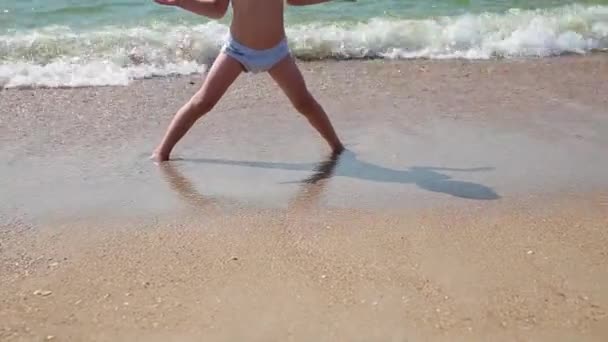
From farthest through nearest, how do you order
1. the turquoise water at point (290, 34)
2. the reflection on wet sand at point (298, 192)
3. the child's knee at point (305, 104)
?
the turquoise water at point (290, 34) → the child's knee at point (305, 104) → the reflection on wet sand at point (298, 192)

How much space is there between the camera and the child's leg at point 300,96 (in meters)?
4.91

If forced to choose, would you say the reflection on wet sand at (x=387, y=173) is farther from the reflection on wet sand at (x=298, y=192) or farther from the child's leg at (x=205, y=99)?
→ the child's leg at (x=205, y=99)

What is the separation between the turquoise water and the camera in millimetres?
7484

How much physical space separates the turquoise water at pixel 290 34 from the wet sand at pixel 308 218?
83cm

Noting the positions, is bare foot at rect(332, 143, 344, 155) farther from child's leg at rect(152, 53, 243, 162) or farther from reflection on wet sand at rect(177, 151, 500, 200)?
child's leg at rect(152, 53, 243, 162)

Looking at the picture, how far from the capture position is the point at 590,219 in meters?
4.16

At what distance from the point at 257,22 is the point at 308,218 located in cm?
126

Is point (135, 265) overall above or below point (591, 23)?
above

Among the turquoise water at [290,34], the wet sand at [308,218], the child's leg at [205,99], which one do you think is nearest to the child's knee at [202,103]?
the child's leg at [205,99]

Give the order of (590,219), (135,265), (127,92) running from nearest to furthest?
(135,265), (590,219), (127,92)

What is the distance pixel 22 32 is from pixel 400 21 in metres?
4.01

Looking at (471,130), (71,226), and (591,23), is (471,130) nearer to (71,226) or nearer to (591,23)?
(71,226)

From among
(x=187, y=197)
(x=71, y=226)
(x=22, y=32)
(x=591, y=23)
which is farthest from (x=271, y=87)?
(x=591, y=23)

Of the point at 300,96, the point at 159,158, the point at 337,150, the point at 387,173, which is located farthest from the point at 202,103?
the point at 387,173
